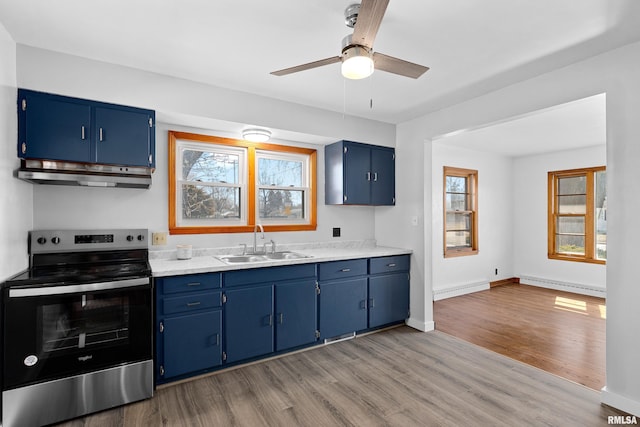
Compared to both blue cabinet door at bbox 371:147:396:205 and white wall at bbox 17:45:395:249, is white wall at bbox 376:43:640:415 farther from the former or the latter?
white wall at bbox 17:45:395:249

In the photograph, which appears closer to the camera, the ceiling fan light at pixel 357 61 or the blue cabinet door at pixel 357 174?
the ceiling fan light at pixel 357 61

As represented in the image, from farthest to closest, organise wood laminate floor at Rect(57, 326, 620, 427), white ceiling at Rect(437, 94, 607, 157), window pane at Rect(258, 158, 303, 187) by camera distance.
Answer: window pane at Rect(258, 158, 303, 187) < white ceiling at Rect(437, 94, 607, 157) < wood laminate floor at Rect(57, 326, 620, 427)

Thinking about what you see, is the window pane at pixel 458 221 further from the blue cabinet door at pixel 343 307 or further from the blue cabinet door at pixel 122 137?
the blue cabinet door at pixel 122 137

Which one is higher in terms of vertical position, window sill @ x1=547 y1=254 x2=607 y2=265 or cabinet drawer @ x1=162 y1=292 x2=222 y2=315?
cabinet drawer @ x1=162 y1=292 x2=222 y2=315

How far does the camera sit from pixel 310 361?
3.01 m

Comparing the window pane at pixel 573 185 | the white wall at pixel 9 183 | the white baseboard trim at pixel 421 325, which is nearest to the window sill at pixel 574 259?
the window pane at pixel 573 185

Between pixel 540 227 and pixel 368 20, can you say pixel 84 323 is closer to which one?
pixel 368 20

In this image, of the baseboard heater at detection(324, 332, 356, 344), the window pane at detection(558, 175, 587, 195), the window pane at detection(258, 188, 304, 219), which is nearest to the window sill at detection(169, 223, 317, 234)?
the window pane at detection(258, 188, 304, 219)

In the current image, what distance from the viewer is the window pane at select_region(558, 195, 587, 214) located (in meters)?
5.64

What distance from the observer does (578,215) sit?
5660 millimetres

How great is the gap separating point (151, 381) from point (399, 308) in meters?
2.61

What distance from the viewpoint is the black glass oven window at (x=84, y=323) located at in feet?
6.90

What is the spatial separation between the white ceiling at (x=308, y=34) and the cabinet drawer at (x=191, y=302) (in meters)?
1.81

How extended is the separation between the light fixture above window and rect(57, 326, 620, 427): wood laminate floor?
2115mm
